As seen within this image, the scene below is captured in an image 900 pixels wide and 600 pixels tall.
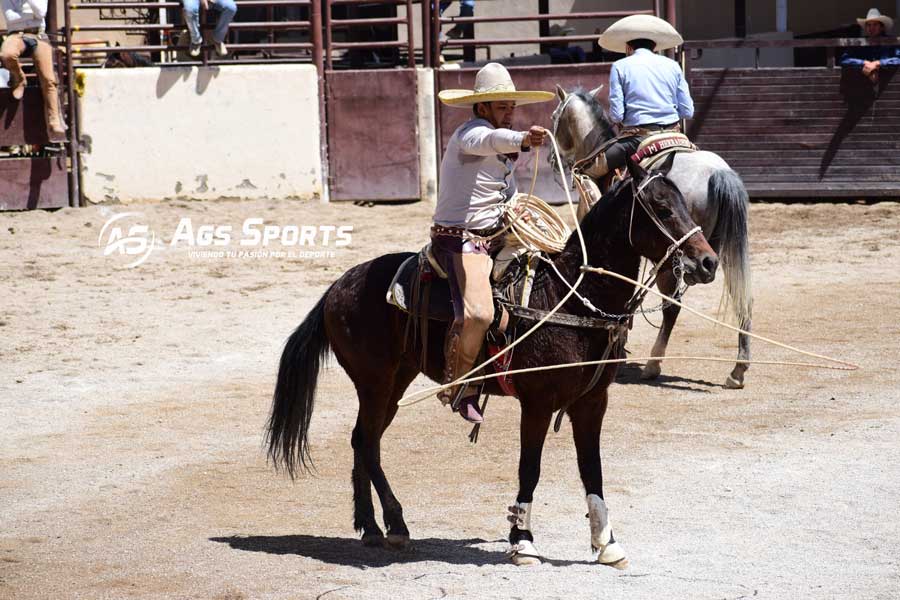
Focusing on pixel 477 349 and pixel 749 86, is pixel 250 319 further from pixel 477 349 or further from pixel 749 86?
pixel 749 86

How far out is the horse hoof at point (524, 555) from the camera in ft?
18.1

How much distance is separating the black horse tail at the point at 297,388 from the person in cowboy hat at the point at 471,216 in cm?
82

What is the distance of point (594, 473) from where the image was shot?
570 cm

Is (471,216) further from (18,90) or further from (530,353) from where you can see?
(18,90)

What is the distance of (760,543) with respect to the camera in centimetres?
581

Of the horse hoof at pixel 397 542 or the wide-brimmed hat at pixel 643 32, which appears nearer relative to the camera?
the horse hoof at pixel 397 542

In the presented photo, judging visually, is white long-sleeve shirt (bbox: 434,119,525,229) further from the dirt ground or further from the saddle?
the dirt ground

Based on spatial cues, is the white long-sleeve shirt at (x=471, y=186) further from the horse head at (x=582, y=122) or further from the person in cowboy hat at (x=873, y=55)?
the person in cowboy hat at (x=873, y=55)

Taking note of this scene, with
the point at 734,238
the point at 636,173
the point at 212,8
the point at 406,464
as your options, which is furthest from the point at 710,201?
the point at 212,8

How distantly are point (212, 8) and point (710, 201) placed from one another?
931cm

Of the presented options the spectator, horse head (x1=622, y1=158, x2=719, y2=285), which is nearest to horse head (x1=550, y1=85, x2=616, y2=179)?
horse head (x1=622, y1=158, x2=719, y2=285)

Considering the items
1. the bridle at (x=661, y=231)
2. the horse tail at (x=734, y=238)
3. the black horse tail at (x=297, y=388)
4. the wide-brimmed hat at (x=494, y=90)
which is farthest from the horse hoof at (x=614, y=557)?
the horse tail at (x=734, y=238)

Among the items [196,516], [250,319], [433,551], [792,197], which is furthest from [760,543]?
[792,197]

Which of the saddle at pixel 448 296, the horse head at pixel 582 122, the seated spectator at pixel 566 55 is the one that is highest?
the seated spectator at pixel 566 55
